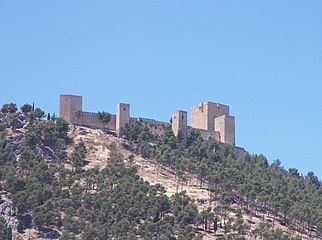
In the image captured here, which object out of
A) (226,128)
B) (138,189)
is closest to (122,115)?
(226,128)

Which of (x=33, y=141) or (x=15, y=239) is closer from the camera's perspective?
(x=15, y=239)

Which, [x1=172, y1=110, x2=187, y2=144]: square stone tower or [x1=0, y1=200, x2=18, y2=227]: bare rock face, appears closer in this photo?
[x1=0, y1=200, x2=18, y2=227]: bare rock face

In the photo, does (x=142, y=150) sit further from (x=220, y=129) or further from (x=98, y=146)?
(x=220, y=129)

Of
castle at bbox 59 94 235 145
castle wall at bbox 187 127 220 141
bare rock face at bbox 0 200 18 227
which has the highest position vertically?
castle at bbox 59 94 235 145

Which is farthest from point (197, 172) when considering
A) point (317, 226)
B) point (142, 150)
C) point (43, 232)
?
point (43, 232)

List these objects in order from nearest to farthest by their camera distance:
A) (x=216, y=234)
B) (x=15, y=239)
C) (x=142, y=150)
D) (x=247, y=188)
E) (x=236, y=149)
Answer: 1. (x=15, y=239)
2. (x=216, y=234)
3. (x=247, y=188)
4. (x=142, y=150)
5. (x=236, y=149)

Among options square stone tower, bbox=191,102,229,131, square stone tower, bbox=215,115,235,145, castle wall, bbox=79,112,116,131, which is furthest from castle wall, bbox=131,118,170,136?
square stone tower, bbox=215,115,235,145

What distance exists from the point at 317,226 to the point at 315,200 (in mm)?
5477

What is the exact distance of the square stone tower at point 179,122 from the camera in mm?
88438

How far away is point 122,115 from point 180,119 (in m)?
5.09

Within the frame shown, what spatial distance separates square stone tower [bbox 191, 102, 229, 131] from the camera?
303ft

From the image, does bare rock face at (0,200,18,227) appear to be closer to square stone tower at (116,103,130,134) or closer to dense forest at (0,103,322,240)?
dense forest at (0,103,322,240)

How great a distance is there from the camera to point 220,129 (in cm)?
9138

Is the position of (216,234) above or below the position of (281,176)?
below
